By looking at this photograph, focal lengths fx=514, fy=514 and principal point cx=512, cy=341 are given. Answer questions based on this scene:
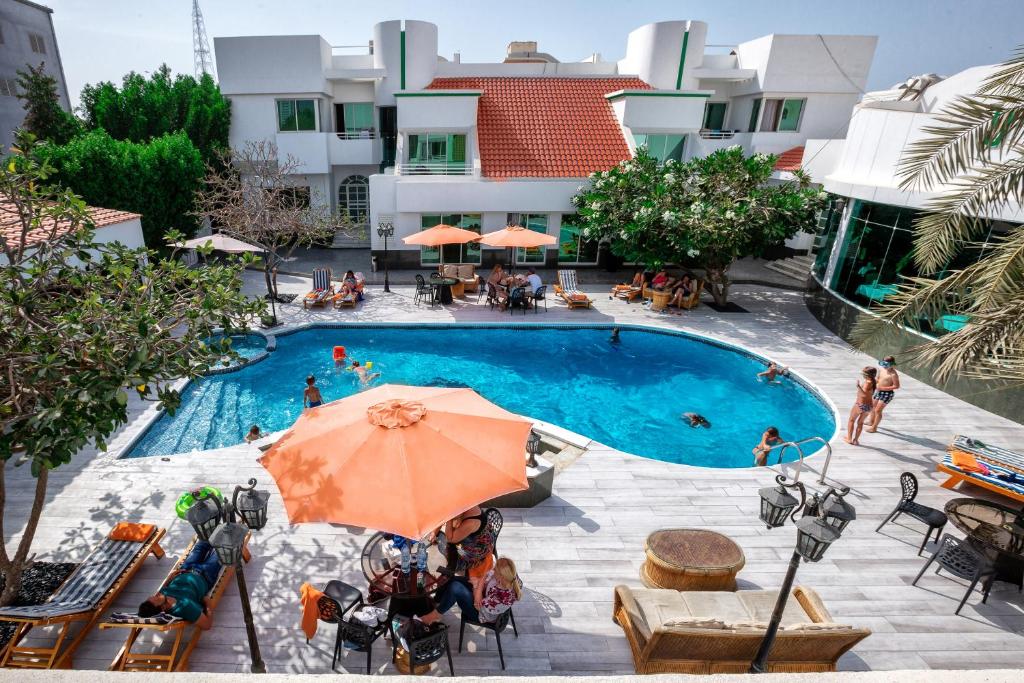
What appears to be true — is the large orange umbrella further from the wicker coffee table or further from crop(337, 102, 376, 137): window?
crop(337, 102, 376, 137): window

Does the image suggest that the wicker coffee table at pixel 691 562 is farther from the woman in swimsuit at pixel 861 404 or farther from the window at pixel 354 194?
the window at pixel 354 194

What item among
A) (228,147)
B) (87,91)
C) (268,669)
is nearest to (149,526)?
(268,669)

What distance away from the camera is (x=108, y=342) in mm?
5094

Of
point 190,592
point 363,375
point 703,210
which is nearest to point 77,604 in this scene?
point 190,592

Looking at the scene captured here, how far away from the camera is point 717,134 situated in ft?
86.6

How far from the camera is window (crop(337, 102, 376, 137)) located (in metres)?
25.8

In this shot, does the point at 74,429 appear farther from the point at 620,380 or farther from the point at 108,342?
the point at 620,380

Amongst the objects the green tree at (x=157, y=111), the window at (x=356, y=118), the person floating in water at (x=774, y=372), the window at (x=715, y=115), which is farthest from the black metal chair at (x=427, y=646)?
the window at (x=715, y=115)

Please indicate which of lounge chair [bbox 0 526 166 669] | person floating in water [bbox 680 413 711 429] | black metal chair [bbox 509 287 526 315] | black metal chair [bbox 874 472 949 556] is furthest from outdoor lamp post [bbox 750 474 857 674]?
black metal chair [bbox 509 287 526 315]

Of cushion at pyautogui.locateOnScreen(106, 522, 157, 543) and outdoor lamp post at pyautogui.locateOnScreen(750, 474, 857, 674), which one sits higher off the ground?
outdoor lamp post at pyautogui.locateOnScreen(750, 474, 857, 674)

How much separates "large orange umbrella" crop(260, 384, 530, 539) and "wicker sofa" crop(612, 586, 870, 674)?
200 centimetres

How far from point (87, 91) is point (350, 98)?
37.2 feet

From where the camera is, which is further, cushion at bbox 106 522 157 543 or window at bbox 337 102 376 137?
window at bbox 337 102 376 137

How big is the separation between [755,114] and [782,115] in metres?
1.29
